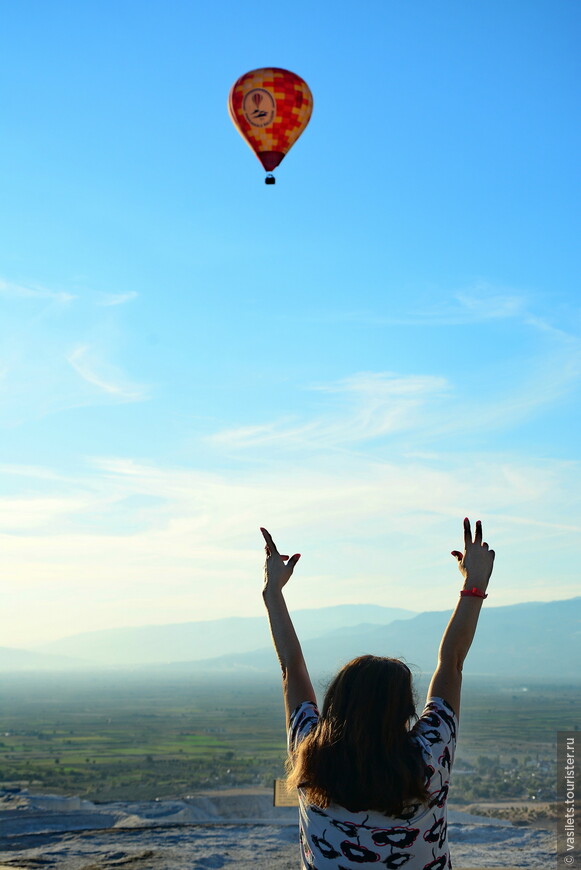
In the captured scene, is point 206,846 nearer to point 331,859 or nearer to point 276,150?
point 276,150

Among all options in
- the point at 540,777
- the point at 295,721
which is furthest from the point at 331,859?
the point at 540,777

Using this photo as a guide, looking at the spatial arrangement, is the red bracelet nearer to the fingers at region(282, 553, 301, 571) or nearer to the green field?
the fingers at region(282, 553, 301, 571)

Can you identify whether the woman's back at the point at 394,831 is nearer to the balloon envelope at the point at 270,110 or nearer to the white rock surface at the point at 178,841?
the white rock surface at the point at 178,841

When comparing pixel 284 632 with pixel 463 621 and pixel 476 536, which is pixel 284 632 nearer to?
pixel 463 621

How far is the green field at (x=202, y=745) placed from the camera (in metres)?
35.5

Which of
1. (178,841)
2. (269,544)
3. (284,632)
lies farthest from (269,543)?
(178,841)

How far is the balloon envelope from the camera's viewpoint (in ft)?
57.8

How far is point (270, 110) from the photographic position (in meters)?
17.6

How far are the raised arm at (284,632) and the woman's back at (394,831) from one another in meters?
0.39

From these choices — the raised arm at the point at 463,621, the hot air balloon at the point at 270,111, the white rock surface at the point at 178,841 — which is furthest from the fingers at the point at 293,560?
the hot air balloon at the point at 270,111

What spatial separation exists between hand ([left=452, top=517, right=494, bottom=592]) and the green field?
1600cm

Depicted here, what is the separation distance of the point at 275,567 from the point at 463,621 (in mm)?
779

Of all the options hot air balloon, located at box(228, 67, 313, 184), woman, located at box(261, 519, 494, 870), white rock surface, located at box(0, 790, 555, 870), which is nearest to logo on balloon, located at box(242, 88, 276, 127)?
hot air balloon, located at box(228, 67, 313, 184)

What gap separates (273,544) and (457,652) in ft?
2.94
